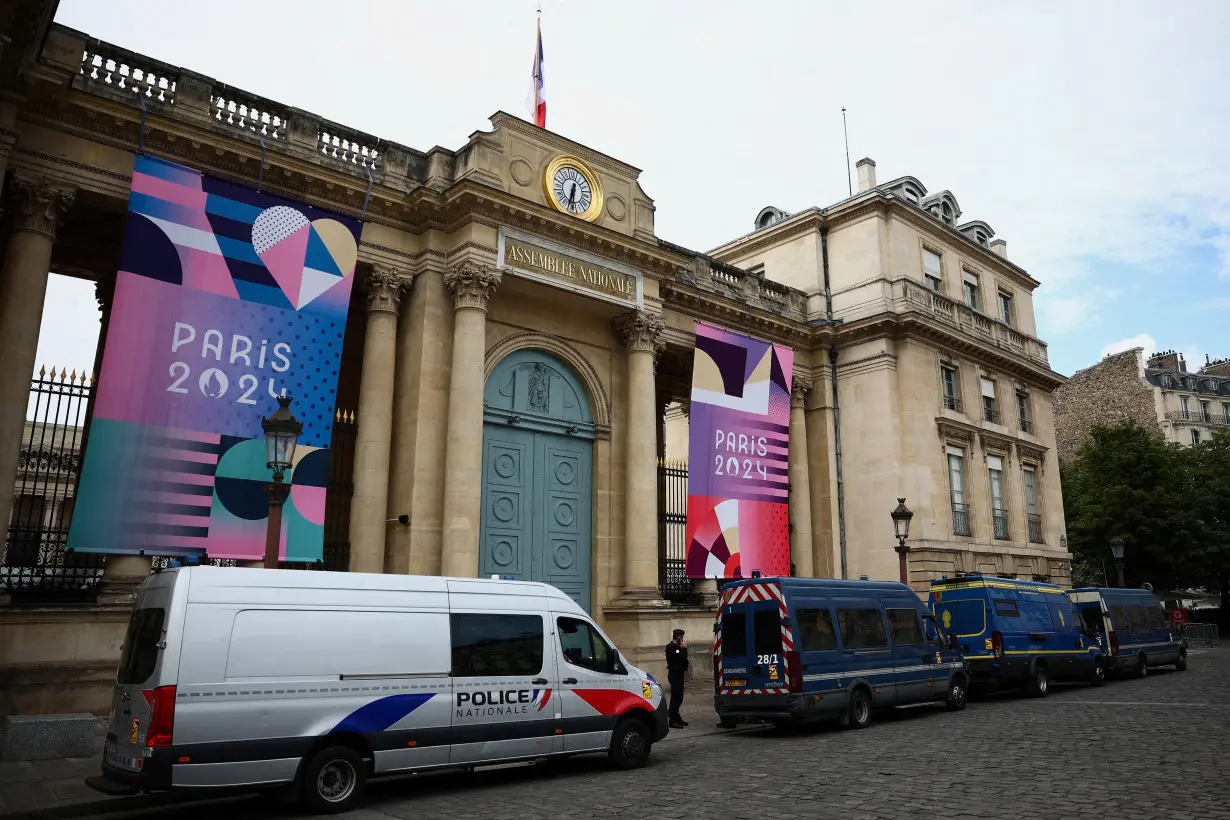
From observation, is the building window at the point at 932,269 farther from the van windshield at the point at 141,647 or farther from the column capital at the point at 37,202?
the van windshield at the point at 141,647

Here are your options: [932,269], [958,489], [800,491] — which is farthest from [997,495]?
[800,491]

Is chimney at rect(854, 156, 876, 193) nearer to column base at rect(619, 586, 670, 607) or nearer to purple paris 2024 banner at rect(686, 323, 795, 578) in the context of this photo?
purple paris 2024 banner at rect(686, 323, 795, 578)

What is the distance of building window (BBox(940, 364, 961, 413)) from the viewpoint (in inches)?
1012

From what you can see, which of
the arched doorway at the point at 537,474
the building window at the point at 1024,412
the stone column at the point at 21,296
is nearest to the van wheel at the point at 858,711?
the arched doorway at the point at 537,474

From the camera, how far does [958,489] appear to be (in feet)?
82.9

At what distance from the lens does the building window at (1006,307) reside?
1182 inches

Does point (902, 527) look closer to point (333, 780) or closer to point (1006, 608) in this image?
point (1006, 608)

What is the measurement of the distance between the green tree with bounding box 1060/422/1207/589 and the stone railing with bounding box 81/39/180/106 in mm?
38221

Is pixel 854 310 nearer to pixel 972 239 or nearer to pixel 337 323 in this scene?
pixel 972 239

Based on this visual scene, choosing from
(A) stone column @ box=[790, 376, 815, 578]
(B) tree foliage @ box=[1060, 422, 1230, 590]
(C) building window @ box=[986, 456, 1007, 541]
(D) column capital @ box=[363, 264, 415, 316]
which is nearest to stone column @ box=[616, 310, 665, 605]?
(D) column capital @ box=[363, 264, 415, 316]

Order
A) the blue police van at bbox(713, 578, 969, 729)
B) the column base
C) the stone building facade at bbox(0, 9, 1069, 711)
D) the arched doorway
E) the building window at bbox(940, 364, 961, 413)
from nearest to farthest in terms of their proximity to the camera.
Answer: the blue police van at bbox(713, 578, 969, 729), the stone building facade at bbox(0, 9, 1069, 711), the arched doorway, the column base, the building window at bbox(940, 364, 961, 413)

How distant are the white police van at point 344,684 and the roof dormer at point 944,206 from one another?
23.4 metres

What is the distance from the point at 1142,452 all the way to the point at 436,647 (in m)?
39.7

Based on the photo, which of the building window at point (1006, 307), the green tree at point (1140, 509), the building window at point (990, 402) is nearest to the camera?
the building window at point (990, 402)
